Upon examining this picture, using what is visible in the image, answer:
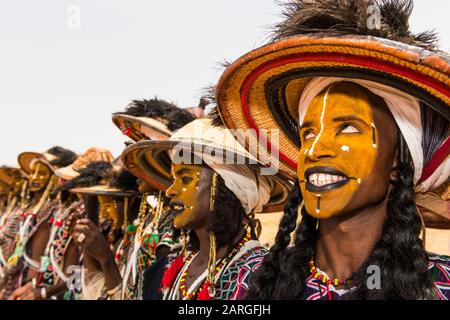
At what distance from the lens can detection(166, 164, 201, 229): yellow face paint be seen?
126 inches

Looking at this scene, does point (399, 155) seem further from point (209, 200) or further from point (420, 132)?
point (209, 200)

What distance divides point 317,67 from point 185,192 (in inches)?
56.4

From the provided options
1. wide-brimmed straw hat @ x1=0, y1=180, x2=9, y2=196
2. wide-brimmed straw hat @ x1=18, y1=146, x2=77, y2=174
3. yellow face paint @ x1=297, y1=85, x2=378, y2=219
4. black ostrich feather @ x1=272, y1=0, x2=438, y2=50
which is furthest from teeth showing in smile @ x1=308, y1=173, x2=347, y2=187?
wide-brimmed straw hat @ x1=0, y1=180, x2=9, y2=196

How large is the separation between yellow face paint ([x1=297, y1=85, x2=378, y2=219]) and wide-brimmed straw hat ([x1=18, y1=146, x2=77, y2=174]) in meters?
6.89

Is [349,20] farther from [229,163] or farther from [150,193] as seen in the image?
[150,193]

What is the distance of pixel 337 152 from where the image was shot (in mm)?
2023

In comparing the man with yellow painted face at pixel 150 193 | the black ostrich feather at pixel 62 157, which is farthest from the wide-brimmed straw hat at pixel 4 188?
the man with yellow painted face at pixel 150 193

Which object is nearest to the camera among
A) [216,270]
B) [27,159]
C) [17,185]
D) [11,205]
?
[216,270]

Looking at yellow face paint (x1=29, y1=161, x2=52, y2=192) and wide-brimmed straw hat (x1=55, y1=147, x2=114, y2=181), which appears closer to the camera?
wide-brimmed straw hat (x1=55, y1=147, x2=114, y2=181)

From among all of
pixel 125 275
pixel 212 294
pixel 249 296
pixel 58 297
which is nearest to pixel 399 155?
pixel 249 296

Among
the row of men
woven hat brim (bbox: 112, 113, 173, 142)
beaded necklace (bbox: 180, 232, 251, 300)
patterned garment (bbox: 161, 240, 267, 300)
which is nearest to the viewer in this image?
patterned garment (bbox: 161, 240, 267, 300)

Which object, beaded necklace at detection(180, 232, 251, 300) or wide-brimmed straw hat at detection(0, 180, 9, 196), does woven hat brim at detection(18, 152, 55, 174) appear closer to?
wide-brimmed straw hat at detection(0, 180, 9, 196)

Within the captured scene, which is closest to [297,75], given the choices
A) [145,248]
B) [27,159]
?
[145,248]

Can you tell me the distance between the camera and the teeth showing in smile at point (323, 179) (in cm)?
202
